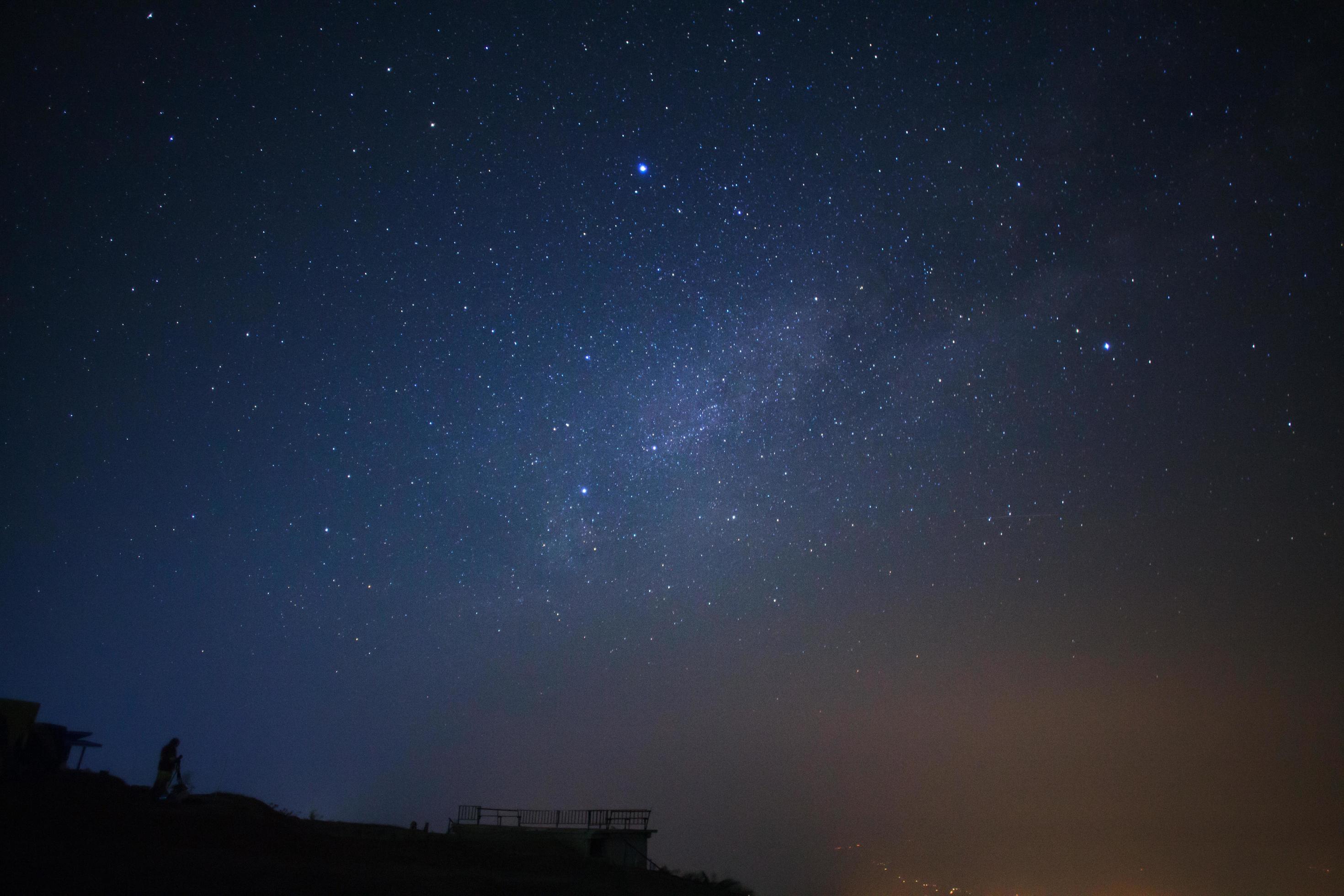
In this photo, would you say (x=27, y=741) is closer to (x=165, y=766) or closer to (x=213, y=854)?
(x=165, y=766)

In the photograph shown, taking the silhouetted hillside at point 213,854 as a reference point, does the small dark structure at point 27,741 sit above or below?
above

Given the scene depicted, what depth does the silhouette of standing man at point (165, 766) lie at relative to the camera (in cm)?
1300

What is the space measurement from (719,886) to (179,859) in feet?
46.0

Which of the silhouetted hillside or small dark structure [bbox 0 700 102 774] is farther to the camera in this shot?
small dark structure [bbox 0 700 102 774]

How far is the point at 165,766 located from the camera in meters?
13.0

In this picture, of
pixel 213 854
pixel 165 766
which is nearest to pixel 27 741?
pixel 165 766

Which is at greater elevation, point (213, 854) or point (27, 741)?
point (27, 741)

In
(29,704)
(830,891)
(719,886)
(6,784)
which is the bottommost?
(830,891)

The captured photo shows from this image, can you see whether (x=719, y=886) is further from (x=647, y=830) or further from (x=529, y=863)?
(x=529, y=863)

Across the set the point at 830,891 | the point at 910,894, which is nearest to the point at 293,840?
the point at 830,891

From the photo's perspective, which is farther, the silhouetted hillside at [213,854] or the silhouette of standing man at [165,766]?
the silhouette of standing man at [165,766]

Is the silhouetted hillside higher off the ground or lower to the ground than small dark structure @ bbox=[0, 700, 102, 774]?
lower

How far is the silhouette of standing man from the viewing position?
42.7 feet

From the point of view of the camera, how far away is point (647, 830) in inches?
964
